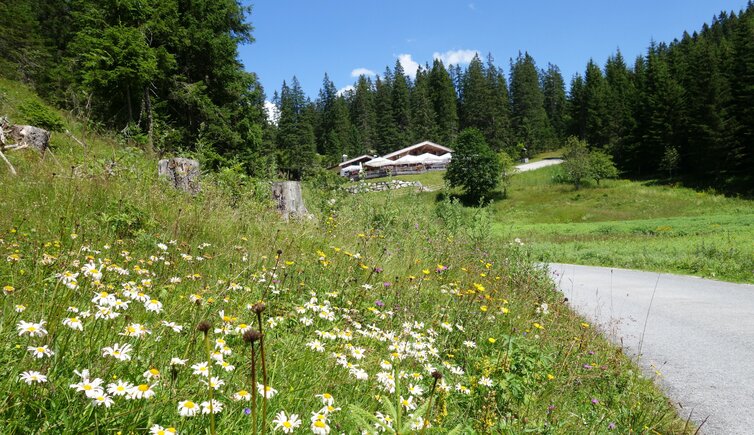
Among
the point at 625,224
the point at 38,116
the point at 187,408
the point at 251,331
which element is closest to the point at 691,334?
the point at 187,408

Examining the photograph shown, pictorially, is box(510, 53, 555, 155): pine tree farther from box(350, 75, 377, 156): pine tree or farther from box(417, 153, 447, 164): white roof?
box(350, 75, 377, 156): pine tree

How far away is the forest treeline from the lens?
56.2ft

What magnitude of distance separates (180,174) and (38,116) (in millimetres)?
8605

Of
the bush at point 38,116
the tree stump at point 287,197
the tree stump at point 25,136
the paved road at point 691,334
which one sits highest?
the bush at point 38,116

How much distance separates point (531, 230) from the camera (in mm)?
31844

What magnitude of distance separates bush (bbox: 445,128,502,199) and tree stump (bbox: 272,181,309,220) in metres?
42.0

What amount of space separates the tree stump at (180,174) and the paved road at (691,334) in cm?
615

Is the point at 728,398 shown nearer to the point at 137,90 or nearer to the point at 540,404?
the point at 540,404

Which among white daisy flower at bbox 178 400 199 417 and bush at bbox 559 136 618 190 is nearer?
white daisy flower at bbox 178 400 199 417

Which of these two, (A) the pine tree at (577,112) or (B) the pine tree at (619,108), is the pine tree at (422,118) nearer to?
(A) the pine tree at (577,112)

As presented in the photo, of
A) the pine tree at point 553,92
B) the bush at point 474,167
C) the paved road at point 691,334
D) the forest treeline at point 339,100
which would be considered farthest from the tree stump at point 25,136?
the pine tree at point 553,92

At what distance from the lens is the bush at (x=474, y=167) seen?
48.0 m

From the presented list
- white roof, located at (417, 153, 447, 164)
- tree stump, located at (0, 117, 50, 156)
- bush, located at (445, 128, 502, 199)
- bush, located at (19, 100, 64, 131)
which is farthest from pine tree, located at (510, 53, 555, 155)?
tree stump, located at (0, 117, 50, 156)

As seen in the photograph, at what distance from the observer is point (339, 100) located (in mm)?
92438
